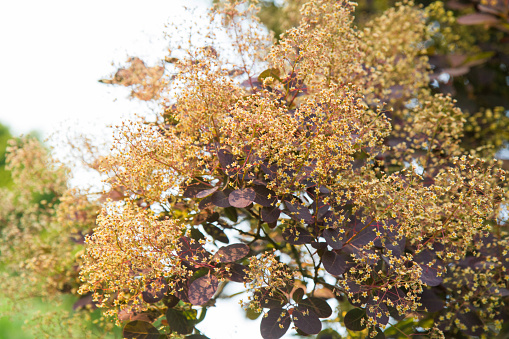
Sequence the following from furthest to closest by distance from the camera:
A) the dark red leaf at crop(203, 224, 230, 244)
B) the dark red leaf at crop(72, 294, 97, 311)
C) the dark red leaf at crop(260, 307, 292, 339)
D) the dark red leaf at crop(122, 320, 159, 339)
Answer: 1. the dark red leaf at crop(72, 294, 97, 311)
2. the dark red leaf at crop(203, 224, 230, 244)
3. the dark red leaf at crop(122, 320, 159, 339)
4. the dark red leaf at crop(260, 307, 292, 339)

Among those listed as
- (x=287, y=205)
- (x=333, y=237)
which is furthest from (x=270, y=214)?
(x=333, y=237)

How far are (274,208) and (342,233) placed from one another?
0.16 meters

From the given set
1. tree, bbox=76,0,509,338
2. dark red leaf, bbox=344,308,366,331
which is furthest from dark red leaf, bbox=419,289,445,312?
dark red leaf, bbox=344,308,366,331

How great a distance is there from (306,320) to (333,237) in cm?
19

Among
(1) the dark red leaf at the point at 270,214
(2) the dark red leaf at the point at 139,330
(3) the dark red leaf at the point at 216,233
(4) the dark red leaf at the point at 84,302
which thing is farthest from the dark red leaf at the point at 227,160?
(4) the dark red leaf at the point at 84,302

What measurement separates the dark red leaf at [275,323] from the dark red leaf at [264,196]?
23 centimetres

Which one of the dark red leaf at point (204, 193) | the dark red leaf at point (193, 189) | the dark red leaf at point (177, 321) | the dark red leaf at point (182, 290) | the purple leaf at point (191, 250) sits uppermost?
the dark red leaf at point (193, 189)

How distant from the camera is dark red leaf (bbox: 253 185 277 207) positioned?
2.87 feet

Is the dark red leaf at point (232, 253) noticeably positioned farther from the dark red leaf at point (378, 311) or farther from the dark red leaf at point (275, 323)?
the dark red leaf at point (378, 311)

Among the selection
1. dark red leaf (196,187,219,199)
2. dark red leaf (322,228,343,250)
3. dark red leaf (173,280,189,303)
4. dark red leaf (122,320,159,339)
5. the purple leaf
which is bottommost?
dark red leaf (122,320,159,339)

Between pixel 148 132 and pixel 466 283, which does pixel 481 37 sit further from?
pixel 148 132

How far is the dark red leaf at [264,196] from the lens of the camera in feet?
2.87

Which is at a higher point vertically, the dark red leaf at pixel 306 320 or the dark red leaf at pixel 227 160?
the dark red leaf at pixel 227 160

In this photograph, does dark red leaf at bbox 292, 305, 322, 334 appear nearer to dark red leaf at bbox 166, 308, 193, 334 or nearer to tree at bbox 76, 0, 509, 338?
tree at bbox 76, 0, 509, 338
